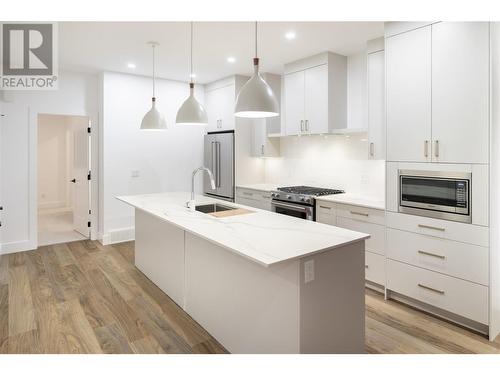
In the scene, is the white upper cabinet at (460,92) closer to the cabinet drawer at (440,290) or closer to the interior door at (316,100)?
the cabinet drawer at (440,290)

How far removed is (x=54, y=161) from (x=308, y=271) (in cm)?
835

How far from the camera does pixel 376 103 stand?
359cm

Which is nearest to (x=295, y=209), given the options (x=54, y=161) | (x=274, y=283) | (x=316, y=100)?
(x=316, y=100)

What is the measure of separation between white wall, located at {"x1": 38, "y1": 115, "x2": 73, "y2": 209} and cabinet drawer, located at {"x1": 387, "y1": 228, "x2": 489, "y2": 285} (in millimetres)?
7678

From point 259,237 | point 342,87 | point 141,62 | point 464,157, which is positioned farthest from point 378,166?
point 141,62

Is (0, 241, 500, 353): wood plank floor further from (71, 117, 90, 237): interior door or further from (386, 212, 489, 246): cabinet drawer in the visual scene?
(71, 117, 90, 237): interior door

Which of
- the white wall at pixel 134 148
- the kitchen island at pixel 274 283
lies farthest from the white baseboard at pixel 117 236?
the kitchen island at pixel 274 283

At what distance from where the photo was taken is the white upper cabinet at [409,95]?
2.90 m

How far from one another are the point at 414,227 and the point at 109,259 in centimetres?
374

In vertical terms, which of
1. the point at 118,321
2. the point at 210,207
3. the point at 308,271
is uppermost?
the point at 210,207

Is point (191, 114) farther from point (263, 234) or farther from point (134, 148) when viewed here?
point (134, 148)

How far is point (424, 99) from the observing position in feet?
9.55

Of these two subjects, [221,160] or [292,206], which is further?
[221,160]

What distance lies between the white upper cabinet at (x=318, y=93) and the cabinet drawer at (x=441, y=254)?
1.71 meters
